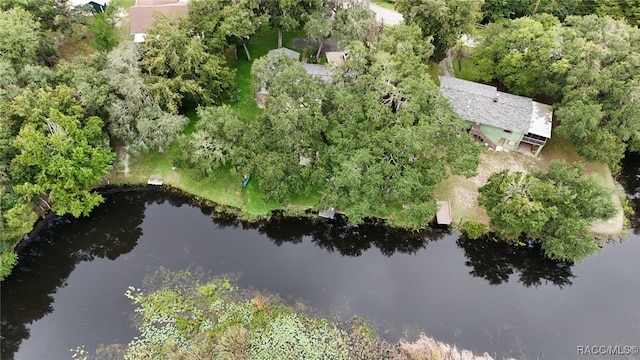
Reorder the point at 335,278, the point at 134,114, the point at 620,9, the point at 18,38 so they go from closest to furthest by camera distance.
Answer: the point at 335,278 → the point at 134,114 → the point at 18,38 → the point at 620,9

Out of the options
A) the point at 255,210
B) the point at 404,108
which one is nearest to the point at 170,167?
the point at 255,210

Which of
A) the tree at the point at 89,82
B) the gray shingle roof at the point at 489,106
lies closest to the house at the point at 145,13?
the tree at the point at 89,82

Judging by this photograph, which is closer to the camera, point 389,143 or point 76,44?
point 389,143

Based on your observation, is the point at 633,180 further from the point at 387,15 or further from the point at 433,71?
the point at 387,15

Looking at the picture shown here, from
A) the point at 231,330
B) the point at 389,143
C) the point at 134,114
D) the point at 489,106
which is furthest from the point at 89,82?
the point at 489,106

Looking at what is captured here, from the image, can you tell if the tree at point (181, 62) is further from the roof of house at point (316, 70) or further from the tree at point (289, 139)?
the roof of house at point (316, 70)

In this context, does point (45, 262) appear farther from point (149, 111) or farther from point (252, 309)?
point (252, 309)
